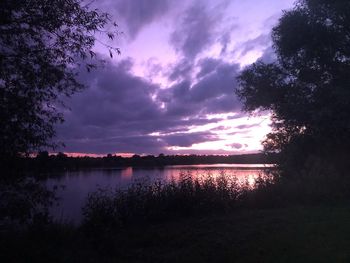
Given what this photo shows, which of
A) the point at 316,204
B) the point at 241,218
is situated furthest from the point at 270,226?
the point at 316,204

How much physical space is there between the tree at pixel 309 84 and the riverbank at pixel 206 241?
9756 mm

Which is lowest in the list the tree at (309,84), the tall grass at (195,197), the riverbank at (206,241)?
the riverbank at (206,241)

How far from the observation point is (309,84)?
2527 cm

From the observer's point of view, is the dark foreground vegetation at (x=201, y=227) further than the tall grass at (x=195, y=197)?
No

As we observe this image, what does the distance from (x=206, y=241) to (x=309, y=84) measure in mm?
17184

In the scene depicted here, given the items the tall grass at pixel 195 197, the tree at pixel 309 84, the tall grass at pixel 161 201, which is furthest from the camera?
the tree at pixel 309 84

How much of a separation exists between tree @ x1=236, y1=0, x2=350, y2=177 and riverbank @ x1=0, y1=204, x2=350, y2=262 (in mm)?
9756

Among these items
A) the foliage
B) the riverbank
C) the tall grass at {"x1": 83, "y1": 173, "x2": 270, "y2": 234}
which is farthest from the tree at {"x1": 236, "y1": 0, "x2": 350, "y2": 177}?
the foliage

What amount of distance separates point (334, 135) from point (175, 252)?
15.8 m

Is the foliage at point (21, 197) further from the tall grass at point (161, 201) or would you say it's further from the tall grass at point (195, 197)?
the tall grass at point (161, 201)

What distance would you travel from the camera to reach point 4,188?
8.53 m

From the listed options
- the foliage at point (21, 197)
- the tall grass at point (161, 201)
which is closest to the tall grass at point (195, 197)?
the tall grass at point (161, 201)

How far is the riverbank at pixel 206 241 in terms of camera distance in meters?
9.22

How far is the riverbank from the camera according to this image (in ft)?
30.2
